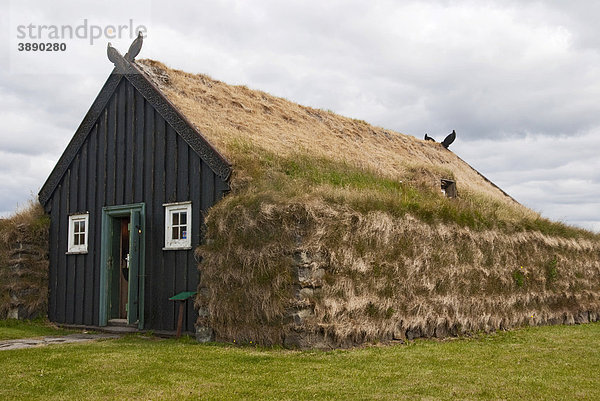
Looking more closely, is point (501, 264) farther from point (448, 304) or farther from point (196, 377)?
point (196, 377)

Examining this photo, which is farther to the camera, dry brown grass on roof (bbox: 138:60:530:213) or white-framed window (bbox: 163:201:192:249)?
dry brown grass on roof (bbox: 138:60:530:213)

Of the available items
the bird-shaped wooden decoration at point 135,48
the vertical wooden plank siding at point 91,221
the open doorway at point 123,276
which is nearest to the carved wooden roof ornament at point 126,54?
the bird-shaped wooden decoration at point 135,48

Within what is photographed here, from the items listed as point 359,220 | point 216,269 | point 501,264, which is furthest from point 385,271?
point 501,264

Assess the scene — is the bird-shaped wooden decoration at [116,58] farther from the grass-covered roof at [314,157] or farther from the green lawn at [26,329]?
the green lawn at [26,329]

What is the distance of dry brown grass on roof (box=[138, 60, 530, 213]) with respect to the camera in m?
13.9

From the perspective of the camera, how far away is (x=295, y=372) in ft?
26.6

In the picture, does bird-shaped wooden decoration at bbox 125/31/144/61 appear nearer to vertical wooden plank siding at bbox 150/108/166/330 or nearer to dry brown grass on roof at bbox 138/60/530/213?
dry brown grass on roof at bbox 138/60/530/213

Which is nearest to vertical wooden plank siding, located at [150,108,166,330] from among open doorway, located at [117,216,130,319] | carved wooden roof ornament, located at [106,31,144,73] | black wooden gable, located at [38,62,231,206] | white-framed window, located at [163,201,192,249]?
white-framed window, located at [163,201,192,249]

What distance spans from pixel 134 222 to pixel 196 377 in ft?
19.7

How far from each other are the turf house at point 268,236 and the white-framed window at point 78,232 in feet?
0.11

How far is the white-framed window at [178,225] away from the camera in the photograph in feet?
40.6

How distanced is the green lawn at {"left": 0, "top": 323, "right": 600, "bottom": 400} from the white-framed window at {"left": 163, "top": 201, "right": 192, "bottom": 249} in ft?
7.39

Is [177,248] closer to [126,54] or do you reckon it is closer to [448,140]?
[126,54]

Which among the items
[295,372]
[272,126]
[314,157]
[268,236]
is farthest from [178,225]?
[295,372]
